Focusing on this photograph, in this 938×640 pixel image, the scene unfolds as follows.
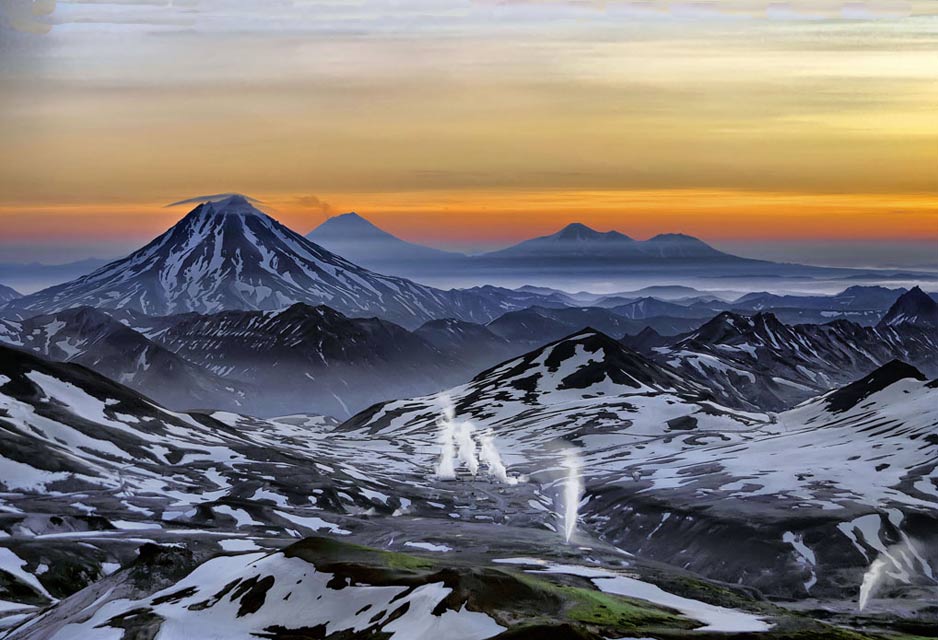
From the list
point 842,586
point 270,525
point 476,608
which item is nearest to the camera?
point 476,608

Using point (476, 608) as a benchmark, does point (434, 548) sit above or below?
below

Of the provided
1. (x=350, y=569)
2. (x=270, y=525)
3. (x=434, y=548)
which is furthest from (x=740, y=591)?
(x=270, y=525)

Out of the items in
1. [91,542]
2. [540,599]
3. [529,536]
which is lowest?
[529,536]

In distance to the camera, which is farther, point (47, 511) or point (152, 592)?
point (47, 511)

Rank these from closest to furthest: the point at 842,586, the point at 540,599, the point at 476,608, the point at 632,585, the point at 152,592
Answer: the point at 476,608
the point at 540,599
the point at 152,592
the point at 632,585
the point at 842,586

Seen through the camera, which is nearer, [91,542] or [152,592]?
[152,592]

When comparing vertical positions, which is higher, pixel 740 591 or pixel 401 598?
pixel 401 598

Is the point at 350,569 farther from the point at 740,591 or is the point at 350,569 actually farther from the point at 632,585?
the point at 740,591

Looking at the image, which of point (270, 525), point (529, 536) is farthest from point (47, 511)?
point (529, 536)

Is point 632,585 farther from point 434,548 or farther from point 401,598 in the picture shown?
point 434,548
